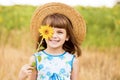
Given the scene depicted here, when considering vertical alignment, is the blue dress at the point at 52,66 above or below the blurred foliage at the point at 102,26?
above

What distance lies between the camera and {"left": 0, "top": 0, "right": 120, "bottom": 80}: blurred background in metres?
5.48

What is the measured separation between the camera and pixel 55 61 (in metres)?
3.69

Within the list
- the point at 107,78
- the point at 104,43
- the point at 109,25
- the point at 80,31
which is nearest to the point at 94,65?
the point at 107,78

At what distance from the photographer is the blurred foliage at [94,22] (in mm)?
7896

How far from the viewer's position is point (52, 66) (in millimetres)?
3682

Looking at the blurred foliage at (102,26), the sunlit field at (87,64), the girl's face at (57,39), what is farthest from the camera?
the blurred foliage at (102,26)

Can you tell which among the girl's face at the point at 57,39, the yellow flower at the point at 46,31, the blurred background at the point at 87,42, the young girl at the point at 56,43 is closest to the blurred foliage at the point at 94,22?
the blurred background at the point at 87,42

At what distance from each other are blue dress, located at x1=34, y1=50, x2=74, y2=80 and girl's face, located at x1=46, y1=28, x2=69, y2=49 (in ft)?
0.29

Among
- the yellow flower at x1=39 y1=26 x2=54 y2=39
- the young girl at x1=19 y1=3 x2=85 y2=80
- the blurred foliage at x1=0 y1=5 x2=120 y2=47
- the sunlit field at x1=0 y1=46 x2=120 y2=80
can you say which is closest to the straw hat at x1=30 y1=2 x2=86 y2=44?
the young girl at x1=19 y1=3 x2=85 y2=80

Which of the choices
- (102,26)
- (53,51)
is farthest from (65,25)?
(102,26)

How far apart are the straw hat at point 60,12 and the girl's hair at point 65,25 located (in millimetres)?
31

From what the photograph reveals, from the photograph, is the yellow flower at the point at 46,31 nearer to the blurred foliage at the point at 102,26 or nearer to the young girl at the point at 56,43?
the young girl at the point at 56,43

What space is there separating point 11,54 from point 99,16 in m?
3.56

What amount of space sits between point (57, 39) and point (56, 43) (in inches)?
1.2
